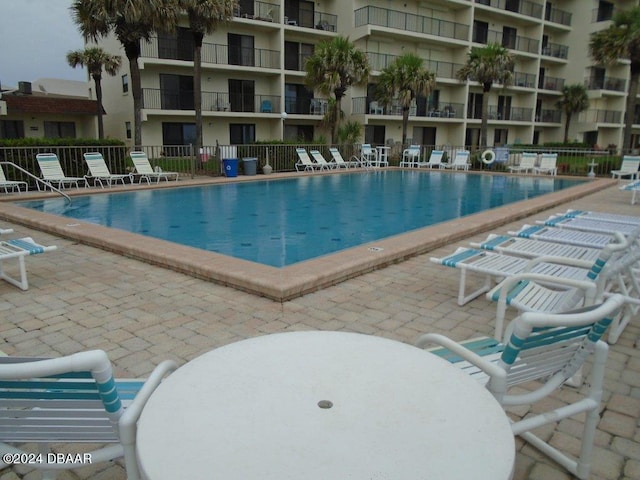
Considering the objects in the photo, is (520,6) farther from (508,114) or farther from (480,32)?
(508,114)

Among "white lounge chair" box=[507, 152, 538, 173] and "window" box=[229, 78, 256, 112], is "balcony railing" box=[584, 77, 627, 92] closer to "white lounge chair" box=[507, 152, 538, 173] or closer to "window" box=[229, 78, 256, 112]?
"white lounge chair" box=[507, 152, 538, 173]

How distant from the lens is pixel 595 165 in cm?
1905

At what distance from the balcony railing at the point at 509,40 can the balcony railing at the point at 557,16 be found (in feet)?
9.90

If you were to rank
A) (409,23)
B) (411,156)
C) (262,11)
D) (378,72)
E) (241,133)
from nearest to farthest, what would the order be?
(411,156)
(262,11)
(241,133)
(378,72)
(409,23)

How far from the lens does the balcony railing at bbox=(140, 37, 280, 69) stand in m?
22.2

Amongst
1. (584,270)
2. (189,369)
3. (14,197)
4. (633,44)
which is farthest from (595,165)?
(189,369)

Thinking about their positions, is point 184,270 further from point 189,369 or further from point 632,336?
point 632,336

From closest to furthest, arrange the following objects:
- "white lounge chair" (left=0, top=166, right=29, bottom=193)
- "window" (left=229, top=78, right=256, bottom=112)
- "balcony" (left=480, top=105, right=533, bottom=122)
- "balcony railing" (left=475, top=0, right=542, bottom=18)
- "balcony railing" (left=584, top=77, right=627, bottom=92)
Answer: "white lounge chair" (left=0, top=166, right=29, bottom=193), "window" (left=229, top=78, right=256, bottom=112), "balcony" (left=480, top=105, right=533, bottom=122), "balcony railing" (left=475, top=0, right=542, bottom=18), "balcony railing" (left=584, top=77, right=627, bottom=92)

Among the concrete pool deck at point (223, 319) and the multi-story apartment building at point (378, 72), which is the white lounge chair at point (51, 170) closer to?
the concrete pool deck at point (223, 319)

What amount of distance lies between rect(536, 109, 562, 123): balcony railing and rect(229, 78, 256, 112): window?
2213 centimetres

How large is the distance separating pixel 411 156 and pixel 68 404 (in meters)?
22.2

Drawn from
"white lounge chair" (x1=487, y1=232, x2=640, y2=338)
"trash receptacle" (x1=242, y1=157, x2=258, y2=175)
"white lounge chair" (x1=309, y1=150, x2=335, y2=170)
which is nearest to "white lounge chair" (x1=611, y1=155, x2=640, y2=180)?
"white lounge chair" (x1=309, y1=150, x2=335, y2=170)

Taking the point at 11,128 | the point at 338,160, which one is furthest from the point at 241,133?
the point at 11,128

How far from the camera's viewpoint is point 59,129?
1069 inches
